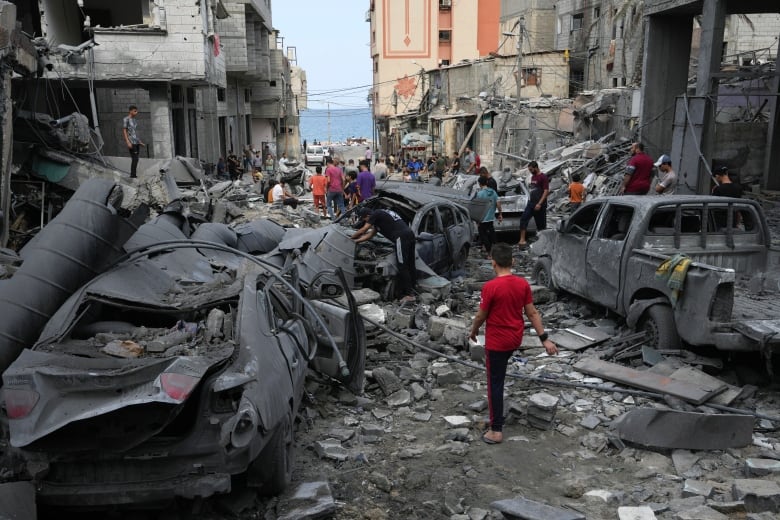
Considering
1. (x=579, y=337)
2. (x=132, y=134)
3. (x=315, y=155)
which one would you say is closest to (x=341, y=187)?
(x=132, y=134)

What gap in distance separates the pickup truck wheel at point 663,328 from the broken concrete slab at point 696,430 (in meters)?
1.65

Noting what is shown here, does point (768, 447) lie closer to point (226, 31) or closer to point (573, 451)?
point (573, 451)

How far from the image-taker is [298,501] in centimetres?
442

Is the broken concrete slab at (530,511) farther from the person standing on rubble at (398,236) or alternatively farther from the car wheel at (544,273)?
the car wheel at (544,273)

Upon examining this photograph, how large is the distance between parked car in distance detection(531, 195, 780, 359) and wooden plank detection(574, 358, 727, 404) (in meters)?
0.47

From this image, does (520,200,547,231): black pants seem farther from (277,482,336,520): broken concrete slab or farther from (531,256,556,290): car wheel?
(277,482,336,520): broken concrete slab

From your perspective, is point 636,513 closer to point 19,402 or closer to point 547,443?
point 547,443

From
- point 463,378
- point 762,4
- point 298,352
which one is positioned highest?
point 762,4

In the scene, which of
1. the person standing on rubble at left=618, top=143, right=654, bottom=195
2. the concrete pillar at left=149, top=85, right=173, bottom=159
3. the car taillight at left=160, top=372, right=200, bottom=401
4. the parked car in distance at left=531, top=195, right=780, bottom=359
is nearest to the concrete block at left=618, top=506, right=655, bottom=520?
the parked car in distance at left=531, top=195, right=780, bottom=359

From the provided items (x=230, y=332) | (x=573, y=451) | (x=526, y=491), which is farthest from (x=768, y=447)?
(x=230, y=332)

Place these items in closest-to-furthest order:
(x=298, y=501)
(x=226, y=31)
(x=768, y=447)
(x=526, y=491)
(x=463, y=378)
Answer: (x=298, y=501)
(x=526, y=491)
(x=768, y=447)
(x=463, y=378)
(x=226, y=31)

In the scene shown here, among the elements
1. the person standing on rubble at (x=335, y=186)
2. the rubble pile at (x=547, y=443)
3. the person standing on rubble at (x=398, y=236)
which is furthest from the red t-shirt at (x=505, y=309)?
the person standing on rubble at (x=335, y=186)

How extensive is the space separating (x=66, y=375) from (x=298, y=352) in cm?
183

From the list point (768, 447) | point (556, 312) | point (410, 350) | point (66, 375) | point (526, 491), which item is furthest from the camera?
point (556, 312)
